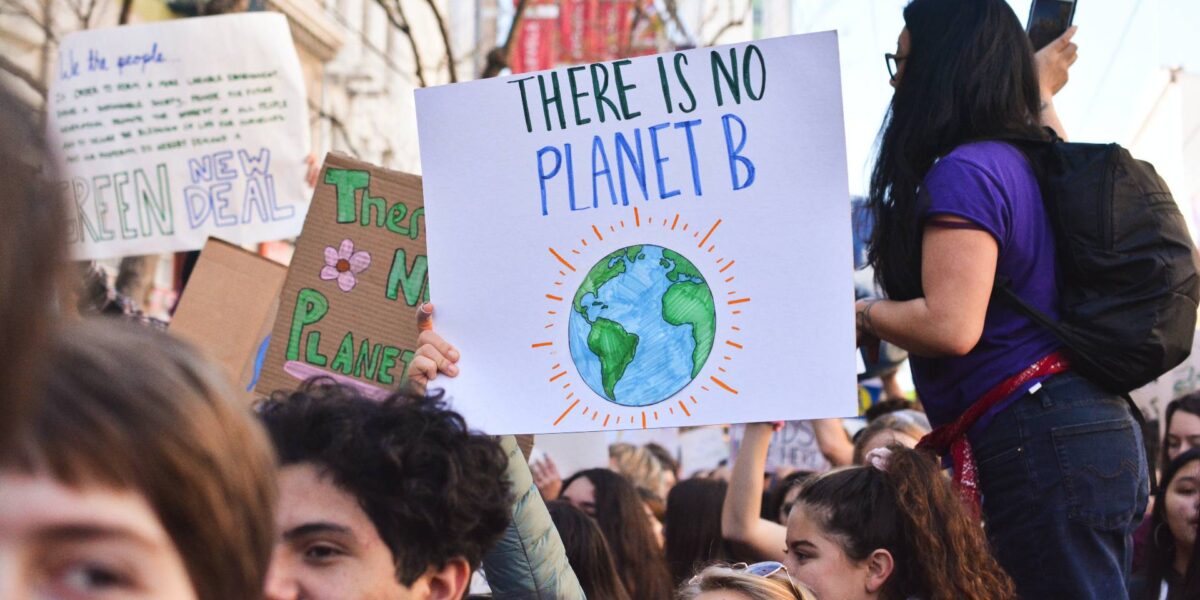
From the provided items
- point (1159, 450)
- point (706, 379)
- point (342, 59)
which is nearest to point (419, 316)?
point (706, 379)

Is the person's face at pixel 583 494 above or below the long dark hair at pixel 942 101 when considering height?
below

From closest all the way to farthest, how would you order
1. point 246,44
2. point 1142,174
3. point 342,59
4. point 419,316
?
point 1142,174, point 419,316, point 246,44, point 342,59

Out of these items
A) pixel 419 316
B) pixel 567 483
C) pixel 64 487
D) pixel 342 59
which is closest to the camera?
pixel 64 487

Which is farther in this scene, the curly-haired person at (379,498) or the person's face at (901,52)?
the person's face at (901,52)

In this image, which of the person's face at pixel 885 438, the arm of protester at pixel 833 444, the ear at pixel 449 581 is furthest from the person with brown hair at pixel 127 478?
the arm of protester at pixel 833 444

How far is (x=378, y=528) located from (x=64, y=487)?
1.41m

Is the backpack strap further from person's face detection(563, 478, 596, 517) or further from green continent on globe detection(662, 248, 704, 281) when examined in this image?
person's face detection(563, 478, 596, 517)

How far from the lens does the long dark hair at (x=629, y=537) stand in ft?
15.5

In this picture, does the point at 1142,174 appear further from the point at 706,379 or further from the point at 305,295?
the point at 305,295

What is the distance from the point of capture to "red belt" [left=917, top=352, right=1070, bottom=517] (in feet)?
8.45

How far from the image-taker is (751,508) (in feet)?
12.9

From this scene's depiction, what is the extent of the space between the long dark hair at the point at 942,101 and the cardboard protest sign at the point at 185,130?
303 centimetres

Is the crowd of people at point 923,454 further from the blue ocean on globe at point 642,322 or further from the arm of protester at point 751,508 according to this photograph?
the arm of protester at point 751,508

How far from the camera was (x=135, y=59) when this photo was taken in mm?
5719
